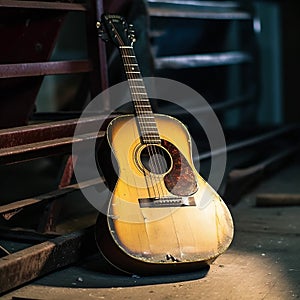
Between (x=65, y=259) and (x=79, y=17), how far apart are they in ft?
9.44

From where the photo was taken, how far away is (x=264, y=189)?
3.82 meters

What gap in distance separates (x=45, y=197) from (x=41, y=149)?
0.24 meters

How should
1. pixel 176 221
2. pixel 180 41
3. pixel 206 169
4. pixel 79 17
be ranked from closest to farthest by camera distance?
1. pixel 176 221
2. pixel 206 169
3. pixel 180 41
4. pixel 79 17

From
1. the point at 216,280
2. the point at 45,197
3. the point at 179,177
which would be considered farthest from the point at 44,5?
the point at 216,280

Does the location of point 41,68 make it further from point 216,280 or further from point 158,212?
point 216,280

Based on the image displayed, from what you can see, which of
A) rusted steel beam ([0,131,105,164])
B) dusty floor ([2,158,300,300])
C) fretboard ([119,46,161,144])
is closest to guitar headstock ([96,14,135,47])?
fretboard ([119,46,161,144])

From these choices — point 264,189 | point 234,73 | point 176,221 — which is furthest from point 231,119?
point 176,221

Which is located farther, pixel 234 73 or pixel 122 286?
pixel 234 73

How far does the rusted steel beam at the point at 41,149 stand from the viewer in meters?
2.39

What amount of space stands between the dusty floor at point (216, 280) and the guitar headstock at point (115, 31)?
865 mm

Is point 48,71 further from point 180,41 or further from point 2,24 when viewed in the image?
point 180,41

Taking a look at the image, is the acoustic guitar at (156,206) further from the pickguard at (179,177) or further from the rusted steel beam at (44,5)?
the rusted steel beam at (44,5)

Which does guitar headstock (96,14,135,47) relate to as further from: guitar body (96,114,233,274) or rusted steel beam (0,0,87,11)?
guitar body (96,114,233,274)

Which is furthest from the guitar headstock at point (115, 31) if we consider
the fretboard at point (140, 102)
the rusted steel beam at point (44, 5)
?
the rusted steel beam at point (44, 5)
